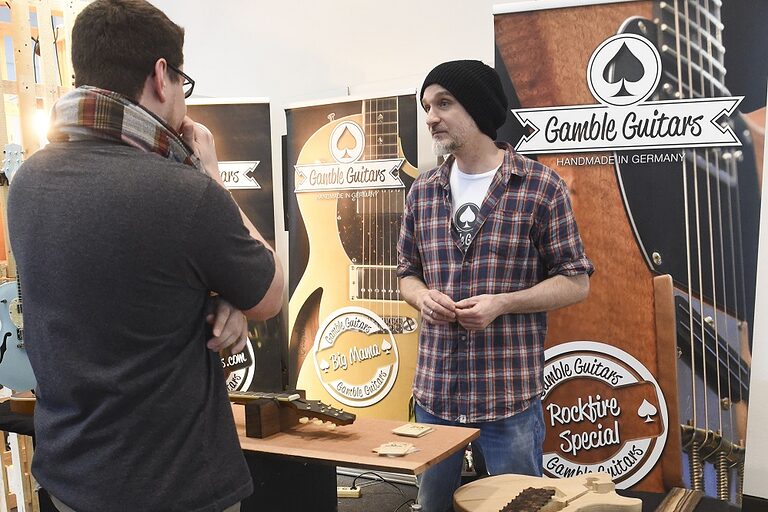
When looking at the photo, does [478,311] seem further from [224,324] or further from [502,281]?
[224,324]

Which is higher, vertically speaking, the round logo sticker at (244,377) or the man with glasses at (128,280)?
the man with glasses at (128,280)

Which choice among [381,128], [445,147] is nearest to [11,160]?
[381,128]

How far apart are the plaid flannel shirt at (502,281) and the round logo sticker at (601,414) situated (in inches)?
30.0

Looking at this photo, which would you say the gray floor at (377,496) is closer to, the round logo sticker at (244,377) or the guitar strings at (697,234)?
the round logo sticker at (244,377)

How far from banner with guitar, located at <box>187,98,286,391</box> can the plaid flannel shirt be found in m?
1.88

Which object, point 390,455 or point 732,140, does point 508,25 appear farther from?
point 390,455

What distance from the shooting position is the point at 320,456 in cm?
147

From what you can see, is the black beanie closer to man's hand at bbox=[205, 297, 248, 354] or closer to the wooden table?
the wooden table

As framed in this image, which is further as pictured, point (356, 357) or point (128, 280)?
point (356, 357)

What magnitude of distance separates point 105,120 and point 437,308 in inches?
44.0

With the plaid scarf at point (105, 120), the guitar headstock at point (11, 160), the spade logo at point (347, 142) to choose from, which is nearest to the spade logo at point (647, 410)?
the spade logo at point (347, 142)

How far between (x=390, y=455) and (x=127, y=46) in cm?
92

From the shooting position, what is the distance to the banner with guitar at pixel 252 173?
380 centimetres

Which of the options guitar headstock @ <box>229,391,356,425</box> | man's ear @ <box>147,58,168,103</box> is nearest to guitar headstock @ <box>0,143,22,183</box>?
guitar headstock @ <box>229,391,356,425</box>
